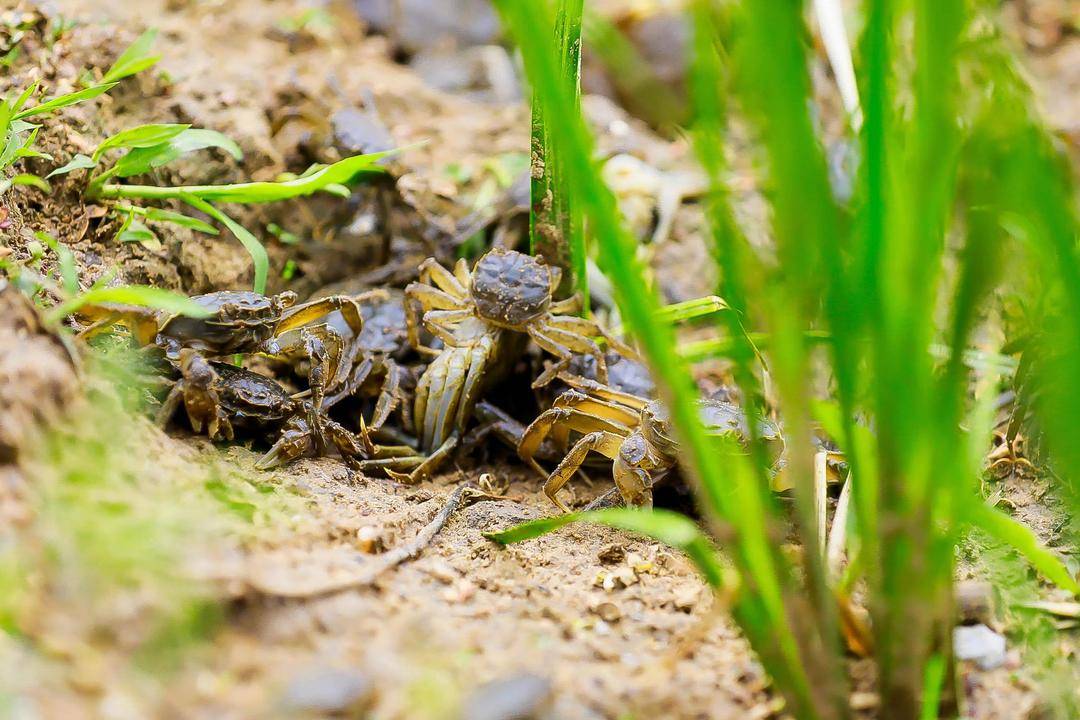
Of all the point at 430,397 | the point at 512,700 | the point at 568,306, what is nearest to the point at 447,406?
the point at 430,397

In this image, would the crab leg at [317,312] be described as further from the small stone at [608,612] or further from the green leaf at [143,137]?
the small stone at [608,612]

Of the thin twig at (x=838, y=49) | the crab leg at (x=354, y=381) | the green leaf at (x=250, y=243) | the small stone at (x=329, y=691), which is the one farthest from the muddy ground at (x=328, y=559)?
the thin twig at (x=838, y=49)

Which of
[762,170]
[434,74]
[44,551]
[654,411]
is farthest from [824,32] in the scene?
[44,551]

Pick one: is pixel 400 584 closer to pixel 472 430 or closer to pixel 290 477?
pixel 290 477

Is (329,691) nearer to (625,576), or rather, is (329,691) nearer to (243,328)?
(625,576)

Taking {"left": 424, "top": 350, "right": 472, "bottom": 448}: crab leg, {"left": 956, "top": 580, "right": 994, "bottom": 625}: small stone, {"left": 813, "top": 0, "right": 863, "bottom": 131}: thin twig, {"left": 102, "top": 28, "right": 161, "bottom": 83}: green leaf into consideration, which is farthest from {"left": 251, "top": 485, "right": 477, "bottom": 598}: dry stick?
{"left": 813, "top": 0, "right": 863, "bottom": 131}: thin twig

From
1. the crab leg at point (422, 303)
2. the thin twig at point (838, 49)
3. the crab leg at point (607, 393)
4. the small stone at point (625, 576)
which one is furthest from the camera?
the thin twig at point (838, 49)
